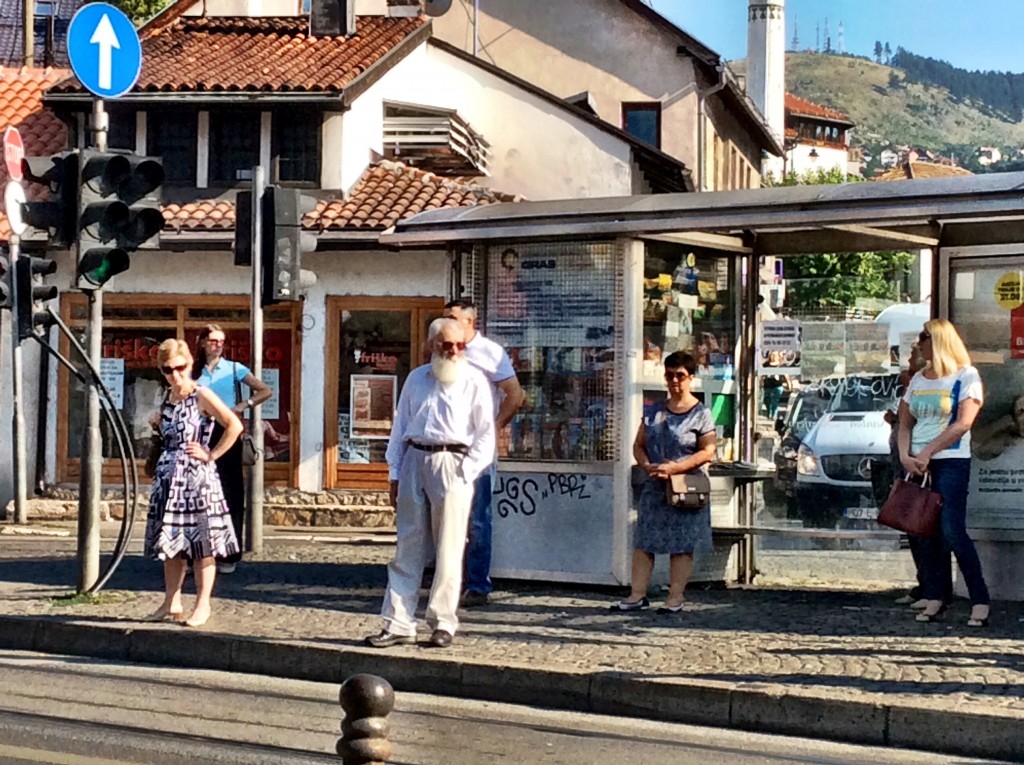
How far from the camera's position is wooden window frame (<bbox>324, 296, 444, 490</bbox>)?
2338cm

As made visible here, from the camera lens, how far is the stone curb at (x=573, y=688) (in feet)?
27.5

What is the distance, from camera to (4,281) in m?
18.7

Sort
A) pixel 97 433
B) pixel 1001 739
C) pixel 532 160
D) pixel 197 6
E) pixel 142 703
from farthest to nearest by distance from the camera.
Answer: pixel 197 6
pixel 532 160
pixel 97 433
pixel 142 703
pixel 1001 739

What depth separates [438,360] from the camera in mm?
10484

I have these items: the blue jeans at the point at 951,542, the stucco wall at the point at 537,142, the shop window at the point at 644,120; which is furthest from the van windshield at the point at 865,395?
the shop window at the point at 644,120

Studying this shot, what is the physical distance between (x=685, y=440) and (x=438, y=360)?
2.38 meters

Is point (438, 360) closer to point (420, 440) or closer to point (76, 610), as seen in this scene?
point (420, 440)

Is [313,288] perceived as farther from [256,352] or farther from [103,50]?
[103,50]

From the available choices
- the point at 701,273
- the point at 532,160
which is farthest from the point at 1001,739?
the point at 532,160

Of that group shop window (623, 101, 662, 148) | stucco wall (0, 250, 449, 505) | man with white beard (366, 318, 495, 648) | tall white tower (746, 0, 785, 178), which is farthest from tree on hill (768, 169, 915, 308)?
tall white tower (746, 0, 785, 178)

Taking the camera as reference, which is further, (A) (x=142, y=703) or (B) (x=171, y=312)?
(B) (x=171, y=312)

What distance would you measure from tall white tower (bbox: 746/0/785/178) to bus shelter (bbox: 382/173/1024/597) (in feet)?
224

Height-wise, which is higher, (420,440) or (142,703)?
(420,440)

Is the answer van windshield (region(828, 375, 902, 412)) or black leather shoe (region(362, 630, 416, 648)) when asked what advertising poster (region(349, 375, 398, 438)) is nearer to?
van windshield (region(828, 375, 902, 412))
